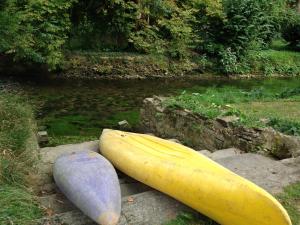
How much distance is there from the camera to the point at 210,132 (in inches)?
287

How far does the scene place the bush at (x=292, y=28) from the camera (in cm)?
2116

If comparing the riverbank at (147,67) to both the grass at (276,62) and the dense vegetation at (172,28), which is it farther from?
the dense vegetation at (172,28)

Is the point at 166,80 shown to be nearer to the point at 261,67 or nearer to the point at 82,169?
the point at 261,67

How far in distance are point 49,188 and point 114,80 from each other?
1142 centimetres

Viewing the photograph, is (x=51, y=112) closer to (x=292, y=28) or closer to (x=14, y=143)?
(x=14, y=143)

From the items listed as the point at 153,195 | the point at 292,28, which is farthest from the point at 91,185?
the point at 292,28

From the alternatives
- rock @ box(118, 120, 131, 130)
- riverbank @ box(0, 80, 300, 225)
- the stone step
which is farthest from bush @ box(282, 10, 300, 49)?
the stone step

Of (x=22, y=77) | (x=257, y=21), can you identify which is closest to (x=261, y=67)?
(x=257, y=21)

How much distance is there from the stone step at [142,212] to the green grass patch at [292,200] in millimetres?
887

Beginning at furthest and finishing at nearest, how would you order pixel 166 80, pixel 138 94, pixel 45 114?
pixel 166 80, pixel 138 94, pixel 45 114

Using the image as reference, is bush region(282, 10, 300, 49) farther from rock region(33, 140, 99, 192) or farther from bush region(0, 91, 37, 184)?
bush region(0, 91, 37, 184)

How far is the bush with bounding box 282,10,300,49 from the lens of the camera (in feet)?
69.4

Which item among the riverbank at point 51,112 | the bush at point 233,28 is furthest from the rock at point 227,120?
the bush at point 233,28

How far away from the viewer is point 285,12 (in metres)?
21.6
